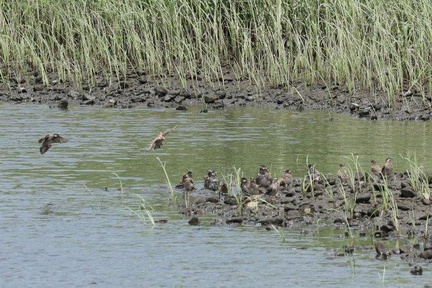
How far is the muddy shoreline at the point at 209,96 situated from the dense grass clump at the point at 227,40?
16cm

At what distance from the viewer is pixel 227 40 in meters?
18.7

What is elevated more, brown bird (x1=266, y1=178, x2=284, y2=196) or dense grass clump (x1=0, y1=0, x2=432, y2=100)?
dense grass clump (x1=0, y1=0, x2=432, y2=100)

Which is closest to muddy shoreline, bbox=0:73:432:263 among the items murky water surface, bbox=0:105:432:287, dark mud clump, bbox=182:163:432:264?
dark mud clump, bbox=182:163:432:264

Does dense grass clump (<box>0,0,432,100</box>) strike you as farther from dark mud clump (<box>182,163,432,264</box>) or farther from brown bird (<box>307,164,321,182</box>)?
dark mud clump (<box>182,163,432,264</box>)

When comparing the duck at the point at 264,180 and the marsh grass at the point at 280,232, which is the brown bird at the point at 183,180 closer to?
the duck at the point at 264,180

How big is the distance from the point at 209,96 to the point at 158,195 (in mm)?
7259

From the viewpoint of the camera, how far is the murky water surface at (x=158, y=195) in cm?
752

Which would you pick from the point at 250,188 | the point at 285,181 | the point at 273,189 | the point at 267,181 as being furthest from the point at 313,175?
the point at 250,188

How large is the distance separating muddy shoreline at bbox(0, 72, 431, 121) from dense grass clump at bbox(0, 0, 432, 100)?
159mm

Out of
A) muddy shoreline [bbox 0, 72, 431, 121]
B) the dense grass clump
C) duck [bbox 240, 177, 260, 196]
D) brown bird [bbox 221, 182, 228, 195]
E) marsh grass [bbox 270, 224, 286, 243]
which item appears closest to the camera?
marsh grass [bbox 270, 224, 286, 243]

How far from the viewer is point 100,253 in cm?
805

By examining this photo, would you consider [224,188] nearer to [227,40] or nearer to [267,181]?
[267,181]

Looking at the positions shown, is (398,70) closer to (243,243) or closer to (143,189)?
(143,189)

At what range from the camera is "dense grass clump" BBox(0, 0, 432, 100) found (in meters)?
16.7
